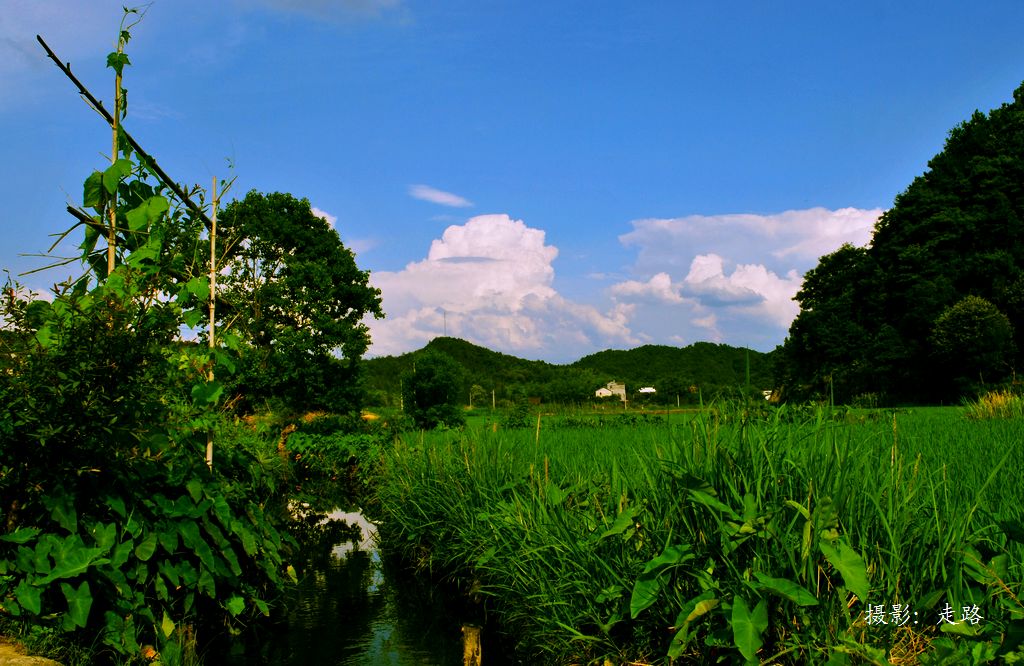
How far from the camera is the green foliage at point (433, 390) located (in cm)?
2000

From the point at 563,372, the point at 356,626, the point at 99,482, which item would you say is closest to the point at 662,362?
the point at 563,372

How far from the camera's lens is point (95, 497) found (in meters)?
3.72

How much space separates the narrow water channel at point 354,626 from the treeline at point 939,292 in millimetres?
25327

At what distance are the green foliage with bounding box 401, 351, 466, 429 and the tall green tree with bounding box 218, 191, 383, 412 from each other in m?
3.94

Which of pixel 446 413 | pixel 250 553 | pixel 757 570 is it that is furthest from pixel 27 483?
pixel 446 413

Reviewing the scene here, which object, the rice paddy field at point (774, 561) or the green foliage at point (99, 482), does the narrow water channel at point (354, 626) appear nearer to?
the rice paddy field at point (774, 561)

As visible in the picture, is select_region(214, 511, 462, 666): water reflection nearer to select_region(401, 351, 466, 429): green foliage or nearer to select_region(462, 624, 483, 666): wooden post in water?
select_region(462, 624, 483, 666): wooden post in water

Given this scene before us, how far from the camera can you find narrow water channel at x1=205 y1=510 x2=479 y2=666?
493cm

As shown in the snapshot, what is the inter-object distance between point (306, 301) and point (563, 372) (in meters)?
23.8

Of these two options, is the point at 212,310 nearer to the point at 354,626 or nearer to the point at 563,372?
the point at 354,626

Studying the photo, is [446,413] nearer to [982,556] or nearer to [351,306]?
[351,306]

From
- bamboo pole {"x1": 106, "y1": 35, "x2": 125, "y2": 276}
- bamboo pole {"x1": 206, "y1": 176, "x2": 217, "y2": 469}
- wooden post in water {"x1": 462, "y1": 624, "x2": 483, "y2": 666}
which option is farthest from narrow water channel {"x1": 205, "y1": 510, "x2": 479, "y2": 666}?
bamboo pole {"x1": 106, "y1": 35, "x2": 125, "y2": 276}

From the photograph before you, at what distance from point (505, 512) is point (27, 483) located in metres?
2.97

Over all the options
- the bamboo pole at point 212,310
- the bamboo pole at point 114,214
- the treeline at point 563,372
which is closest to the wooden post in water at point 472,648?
the bamboo pole at point 212,310
